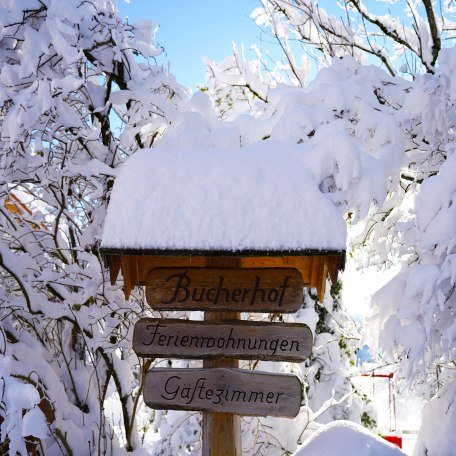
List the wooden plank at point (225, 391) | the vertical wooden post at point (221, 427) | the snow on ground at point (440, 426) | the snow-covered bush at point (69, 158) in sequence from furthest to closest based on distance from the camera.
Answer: the snow on ground at point (440, 426) → the snow-covered bush at point (69, 158) → the vertical wooden post at point (221, 427) → the wooden plank at point (225, 391)

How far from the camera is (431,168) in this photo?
4559mm

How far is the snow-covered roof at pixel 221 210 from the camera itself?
2.82 metres

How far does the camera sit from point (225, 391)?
321 centimetres

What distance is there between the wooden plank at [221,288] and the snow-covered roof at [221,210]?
1.41ft

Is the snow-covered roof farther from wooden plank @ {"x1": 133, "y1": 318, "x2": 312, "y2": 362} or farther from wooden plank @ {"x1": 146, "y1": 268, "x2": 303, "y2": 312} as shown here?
wooden plank @ {"x1": 133, "y1": 318, "x2": 312, "y2": 362}

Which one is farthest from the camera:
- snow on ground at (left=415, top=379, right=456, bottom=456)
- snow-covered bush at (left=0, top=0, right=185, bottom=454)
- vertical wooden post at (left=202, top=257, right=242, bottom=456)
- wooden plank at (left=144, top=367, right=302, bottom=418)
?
snow on ground at (left=415, top=379, right=456, bottom=456)

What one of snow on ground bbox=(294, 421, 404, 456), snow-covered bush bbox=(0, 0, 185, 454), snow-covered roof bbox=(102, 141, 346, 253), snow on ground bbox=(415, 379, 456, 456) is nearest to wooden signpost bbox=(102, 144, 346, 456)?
snow-covered roof bbox=(102, 141, 346, 253)

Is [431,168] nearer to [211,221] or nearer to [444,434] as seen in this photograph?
[444,434]

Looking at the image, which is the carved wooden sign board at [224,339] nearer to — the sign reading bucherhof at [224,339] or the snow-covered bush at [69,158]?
the sign reading bucherhof at [224,339]

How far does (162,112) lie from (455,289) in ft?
8.50

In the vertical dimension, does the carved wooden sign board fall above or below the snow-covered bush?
below

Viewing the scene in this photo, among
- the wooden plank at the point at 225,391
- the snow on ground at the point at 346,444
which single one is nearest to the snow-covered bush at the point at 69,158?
the wooden plank at the point at 225,391

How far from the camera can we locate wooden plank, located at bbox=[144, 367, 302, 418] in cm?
313

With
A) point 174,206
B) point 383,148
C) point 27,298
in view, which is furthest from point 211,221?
point 27,298
